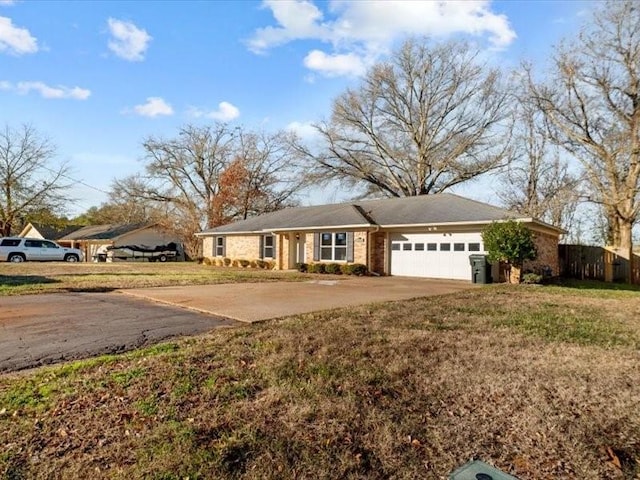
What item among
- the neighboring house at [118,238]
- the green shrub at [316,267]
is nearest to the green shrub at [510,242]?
the green shrub at [316,267]

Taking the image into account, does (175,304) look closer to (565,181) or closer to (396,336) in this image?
(396,336)

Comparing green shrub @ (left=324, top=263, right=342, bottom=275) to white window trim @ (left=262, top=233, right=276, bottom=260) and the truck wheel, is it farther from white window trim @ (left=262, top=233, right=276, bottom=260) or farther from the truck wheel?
the truck wheel

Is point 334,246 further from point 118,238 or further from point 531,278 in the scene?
point 118,238

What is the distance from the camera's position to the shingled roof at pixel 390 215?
623 inches

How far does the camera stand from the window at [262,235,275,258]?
23047 mm

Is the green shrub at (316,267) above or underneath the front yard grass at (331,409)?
above

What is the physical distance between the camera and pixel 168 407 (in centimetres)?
322

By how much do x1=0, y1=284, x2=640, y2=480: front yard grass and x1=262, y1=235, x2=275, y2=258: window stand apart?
57.3ft

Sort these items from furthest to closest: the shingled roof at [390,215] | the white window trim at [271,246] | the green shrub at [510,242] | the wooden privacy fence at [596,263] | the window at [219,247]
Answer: the window at [219,247], the white window trim at [271,246], the wooden privacy fence at [596,263], the shingled roof at [390,215], the green shrub at [510,242]

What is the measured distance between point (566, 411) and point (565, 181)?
26622 millimetres

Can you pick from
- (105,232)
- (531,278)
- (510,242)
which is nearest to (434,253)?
(510,242)

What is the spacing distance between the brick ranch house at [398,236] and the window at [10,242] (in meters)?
14.3

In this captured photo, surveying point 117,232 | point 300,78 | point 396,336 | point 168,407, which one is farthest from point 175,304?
point 117,232

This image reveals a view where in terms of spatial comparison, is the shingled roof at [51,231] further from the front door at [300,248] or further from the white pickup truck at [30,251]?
the front door at [300,248]
